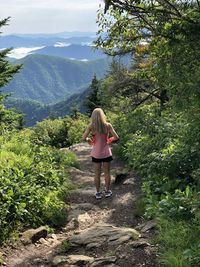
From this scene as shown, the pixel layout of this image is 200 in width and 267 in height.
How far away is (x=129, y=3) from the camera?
8.97m

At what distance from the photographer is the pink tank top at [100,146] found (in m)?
9.89

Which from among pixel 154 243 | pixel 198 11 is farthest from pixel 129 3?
pixel 154 243

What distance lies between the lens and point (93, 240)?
6.64 m

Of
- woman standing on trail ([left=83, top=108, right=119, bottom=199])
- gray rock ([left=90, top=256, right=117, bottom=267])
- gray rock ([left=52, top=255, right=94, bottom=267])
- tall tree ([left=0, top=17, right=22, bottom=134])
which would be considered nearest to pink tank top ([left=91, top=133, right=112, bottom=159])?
woman standing on trail ([left=83, top=108, right=119, bottom=199])

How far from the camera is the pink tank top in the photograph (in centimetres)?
989

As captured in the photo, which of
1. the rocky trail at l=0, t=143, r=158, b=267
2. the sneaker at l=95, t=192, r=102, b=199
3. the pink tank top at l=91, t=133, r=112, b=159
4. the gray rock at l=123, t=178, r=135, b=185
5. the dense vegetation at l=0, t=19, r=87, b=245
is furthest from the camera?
the gray rock at l=123, t=178, r=135, b=185

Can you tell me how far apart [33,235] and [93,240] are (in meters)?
1.20

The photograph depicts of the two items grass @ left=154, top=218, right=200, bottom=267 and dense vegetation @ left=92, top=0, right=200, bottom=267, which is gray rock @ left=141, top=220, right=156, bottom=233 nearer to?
dense vegetation @ left=92, top=0, right=200, bottom=267

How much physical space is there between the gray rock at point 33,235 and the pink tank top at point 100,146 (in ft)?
9.50

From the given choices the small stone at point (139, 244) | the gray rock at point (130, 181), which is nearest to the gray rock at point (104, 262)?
the small stone at point (139, 244)

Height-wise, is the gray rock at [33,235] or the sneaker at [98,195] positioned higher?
the gray rock at [33,235]

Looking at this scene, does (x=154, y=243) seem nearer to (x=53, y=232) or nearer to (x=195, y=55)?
(x=53, y=232)

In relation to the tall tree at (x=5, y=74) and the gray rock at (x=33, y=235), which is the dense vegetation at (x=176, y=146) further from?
the tall tree at (x=5, y=74)

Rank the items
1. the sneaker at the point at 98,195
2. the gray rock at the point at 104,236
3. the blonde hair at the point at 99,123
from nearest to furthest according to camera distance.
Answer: the gray rock at the point at 104,236
the blonde hair at the point at 99,123
the sneaker at the point at 98,195
